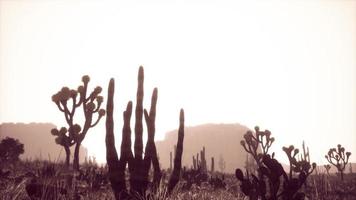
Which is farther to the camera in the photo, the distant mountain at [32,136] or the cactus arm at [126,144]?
the distant mountain at [32,136]

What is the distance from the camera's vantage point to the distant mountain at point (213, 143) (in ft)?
287

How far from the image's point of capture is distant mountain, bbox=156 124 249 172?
287 ft

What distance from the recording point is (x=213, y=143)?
9431cm

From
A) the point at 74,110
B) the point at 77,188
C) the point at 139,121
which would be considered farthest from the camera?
the point at 74,110

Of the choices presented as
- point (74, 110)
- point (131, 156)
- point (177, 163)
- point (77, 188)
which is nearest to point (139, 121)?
point (131, 156)

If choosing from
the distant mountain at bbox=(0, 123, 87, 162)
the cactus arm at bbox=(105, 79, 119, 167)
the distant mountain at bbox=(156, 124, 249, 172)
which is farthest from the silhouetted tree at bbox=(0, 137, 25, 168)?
the distant mountain at bbox=(0, 123, 87, 162)

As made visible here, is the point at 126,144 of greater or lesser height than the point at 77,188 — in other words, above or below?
above

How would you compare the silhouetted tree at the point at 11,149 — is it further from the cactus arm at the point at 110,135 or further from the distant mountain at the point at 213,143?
the distant mountain at the point at 213,143

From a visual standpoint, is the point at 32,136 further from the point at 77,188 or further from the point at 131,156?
the point at 131,156

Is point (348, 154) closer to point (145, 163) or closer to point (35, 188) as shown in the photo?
point (145, 163)

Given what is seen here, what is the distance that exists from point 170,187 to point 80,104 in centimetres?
934

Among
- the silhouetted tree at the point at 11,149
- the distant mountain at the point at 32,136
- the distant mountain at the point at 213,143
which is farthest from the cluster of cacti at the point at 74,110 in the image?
the distant mountain at the point at 32,136

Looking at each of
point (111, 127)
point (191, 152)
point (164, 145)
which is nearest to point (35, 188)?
point (111, 127)

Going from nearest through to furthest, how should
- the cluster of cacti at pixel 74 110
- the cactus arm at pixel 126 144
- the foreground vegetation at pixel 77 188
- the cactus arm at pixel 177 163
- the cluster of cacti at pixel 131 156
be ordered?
the foreground vegetation at pixel 77 188 < the cluster of cacti at pixel 131 156 < the cactus arm at pixel 126 144 < the cactus arm at pixel 177 163 < the cluster of cacti at pixel 74 110
